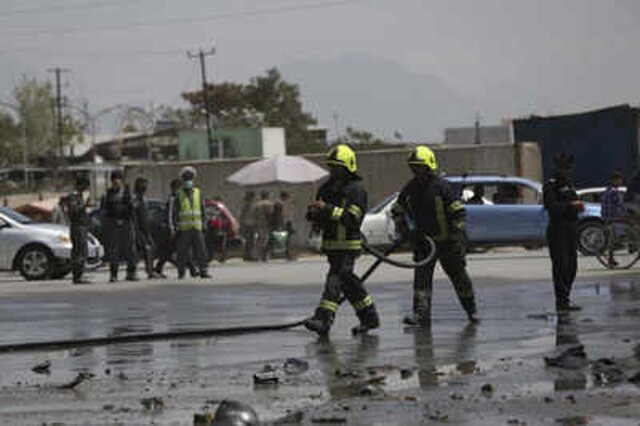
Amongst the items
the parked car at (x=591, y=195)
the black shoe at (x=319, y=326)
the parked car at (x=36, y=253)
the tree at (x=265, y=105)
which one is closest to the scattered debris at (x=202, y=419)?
the black shoe at (x=319, y=326)

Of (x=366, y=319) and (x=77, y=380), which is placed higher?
(x=366, y=319)

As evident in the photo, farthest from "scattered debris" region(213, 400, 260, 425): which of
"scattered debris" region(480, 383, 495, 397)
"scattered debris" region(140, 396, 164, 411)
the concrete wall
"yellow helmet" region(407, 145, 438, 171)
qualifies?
the concrete wall

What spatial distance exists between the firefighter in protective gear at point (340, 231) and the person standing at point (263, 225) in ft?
68.1

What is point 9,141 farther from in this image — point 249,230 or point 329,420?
point 329,420

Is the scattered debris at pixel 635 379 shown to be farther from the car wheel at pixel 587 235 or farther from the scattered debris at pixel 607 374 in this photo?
the car wheel at pixel 587 235

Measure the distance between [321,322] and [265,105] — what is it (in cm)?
10426

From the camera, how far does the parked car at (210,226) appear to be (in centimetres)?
2934

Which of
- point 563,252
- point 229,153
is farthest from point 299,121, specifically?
point 563,252

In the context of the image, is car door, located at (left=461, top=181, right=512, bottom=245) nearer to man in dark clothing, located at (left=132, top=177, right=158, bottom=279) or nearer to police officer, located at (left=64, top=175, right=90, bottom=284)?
man in dark clothing, located at (left=132, top=177, right=158, bottom=279)

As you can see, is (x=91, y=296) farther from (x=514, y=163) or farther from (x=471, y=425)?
(x=514, y=163)

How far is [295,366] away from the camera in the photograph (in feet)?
36.2

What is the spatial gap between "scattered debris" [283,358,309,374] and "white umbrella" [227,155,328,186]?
1058 inches

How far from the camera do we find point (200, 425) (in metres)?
8.41

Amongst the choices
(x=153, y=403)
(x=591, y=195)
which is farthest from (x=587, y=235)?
(x=153, y=403)
